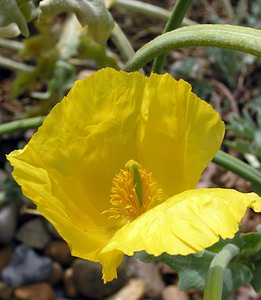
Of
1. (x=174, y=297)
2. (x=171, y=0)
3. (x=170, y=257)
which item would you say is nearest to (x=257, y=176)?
(x=170, y=257)

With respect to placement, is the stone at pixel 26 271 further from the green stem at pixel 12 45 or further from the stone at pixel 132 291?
the green stem at pixel 12 45

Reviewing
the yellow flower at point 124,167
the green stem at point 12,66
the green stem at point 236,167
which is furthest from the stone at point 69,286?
the yellow flower at point 124,167

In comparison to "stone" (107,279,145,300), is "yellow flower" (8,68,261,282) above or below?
above

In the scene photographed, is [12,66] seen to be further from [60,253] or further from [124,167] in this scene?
[124,167]

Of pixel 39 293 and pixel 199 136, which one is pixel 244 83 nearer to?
pixel 39 293

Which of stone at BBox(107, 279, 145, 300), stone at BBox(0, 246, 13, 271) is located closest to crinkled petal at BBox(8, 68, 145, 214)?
stone at BBox(107, 279, 145, 300)

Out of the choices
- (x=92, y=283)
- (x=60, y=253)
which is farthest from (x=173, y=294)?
(x=60, y=253)

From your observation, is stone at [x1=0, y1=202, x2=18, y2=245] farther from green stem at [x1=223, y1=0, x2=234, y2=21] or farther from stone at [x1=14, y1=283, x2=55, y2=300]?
green stem at [x1=223, y1=0, x2=234, y2=21]
